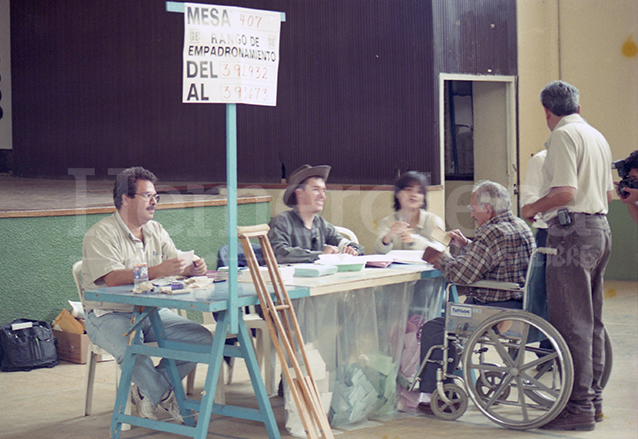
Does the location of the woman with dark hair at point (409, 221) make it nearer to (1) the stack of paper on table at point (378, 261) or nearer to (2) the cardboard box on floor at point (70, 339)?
(1) the stack of paper on table at point (378, 261)

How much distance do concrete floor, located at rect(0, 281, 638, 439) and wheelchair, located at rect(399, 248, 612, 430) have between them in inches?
4.3

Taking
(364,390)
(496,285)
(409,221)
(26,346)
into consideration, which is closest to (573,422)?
(496,285)

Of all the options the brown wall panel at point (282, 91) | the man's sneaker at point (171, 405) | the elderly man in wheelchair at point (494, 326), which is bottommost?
the man's sneaker at point (171, 405)

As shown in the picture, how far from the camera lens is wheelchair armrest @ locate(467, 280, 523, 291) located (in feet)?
12.5

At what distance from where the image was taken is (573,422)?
375 centimetres

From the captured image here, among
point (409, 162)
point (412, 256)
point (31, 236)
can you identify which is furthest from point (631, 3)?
point (31, 236)

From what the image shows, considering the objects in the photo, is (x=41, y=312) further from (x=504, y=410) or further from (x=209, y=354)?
(x=504, y=410)

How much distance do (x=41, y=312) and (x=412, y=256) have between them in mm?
2898

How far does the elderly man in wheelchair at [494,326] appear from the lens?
3.76m

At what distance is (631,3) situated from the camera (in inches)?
328

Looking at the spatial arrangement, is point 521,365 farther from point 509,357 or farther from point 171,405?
point 171,405

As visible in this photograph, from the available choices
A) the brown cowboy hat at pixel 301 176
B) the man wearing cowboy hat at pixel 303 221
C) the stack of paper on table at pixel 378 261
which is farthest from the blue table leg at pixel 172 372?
the brown cowboy hat at pixel 301 176

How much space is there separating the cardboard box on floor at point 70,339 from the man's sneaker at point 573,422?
3141 millimetres

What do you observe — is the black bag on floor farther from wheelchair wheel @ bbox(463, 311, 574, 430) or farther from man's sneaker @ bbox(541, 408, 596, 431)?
man's sneaker @ bbox(541, 408, 596, 431)
